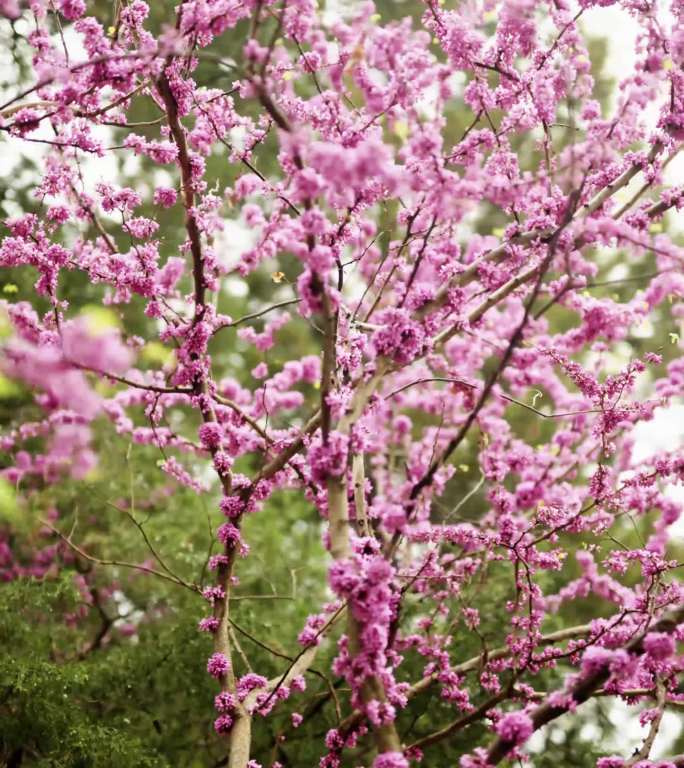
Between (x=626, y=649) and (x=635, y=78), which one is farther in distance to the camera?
(x=635, y=78)

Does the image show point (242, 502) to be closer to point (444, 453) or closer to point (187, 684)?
point (444, 453)

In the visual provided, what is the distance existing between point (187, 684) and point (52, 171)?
3894 millimetres

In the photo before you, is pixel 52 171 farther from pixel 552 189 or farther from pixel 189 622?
pixel 189 622

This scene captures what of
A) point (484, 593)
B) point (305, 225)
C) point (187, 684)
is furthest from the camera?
point (484, 593)

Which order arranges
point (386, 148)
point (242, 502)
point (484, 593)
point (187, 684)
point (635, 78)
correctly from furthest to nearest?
point (484, 593)
point (187, 684)
point (242, 502)
point (635, 78)
point (386, 148)

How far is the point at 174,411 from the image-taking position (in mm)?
11867

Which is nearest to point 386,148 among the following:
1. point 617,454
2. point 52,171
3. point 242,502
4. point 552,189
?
point 552,189

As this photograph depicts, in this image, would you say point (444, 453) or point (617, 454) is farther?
point (617, 454)

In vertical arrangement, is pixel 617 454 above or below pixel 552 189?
below

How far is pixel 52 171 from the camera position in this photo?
4699 millimetres

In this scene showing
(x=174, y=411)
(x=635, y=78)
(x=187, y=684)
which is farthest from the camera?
(x=174, y=411)

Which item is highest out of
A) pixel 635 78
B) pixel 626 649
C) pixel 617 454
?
pixel 635 78

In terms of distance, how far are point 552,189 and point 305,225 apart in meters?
1.71

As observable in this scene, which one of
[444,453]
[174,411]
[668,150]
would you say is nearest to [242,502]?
[444,453]
